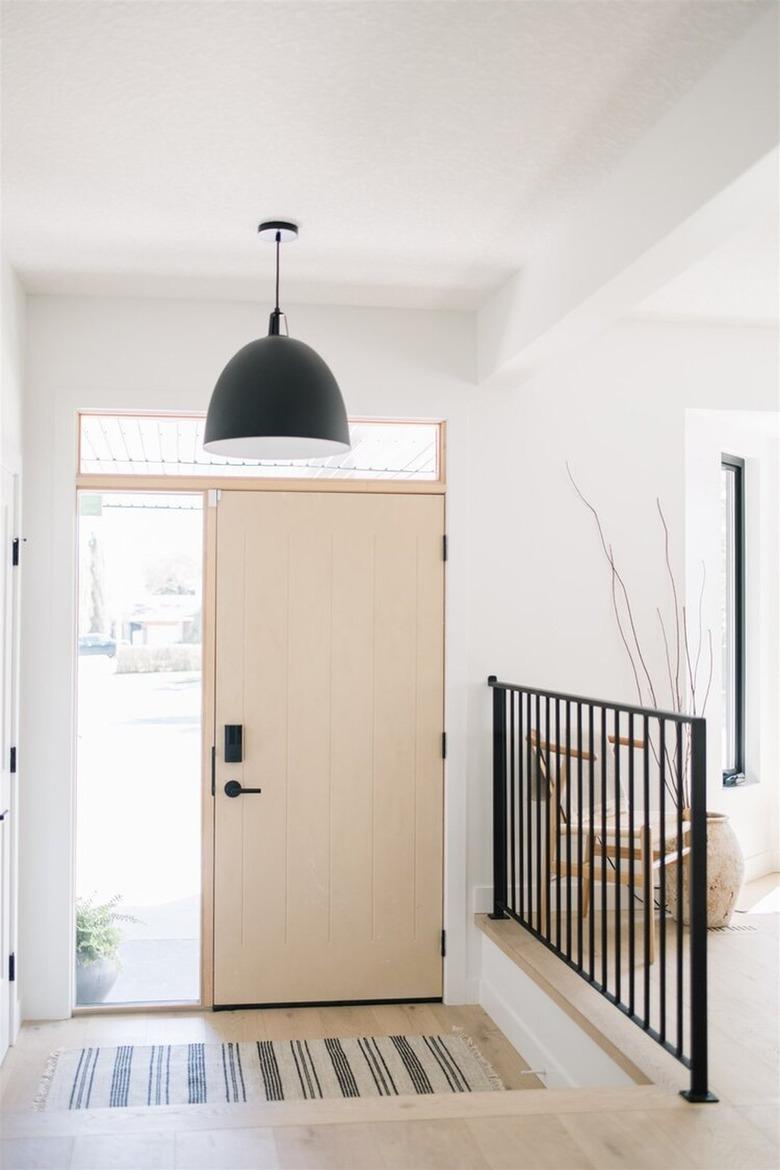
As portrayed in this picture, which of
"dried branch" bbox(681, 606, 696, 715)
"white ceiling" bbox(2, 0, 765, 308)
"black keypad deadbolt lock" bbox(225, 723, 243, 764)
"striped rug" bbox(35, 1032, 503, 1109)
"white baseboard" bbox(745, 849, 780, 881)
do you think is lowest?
"striped rug" bbox(35, 1032, 503, 1109)

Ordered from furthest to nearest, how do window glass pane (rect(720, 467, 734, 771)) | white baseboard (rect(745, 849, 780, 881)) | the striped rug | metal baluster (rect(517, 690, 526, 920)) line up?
window glass pane (rect(720, 467, 734, 771)) → white baseboard (rect(745, 849, 780, 881)) → metal baluster (rect(517, 690, 526, 920)) → the striped rug

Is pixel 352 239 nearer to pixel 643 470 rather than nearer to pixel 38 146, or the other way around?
pixel 38 146

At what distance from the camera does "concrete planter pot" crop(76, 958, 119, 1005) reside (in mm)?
4531

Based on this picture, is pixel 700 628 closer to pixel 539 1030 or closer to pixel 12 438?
pixel 539 1030

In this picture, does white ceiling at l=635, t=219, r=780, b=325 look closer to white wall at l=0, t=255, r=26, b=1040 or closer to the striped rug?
white wall at l=0, t=255, r=26, b=1040

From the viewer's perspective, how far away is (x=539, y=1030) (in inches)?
155

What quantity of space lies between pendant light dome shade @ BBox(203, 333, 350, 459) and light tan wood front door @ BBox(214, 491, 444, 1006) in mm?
1294

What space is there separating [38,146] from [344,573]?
214 cm

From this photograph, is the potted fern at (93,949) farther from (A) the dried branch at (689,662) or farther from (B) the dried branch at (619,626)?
(A) the dried branch at (689,662)

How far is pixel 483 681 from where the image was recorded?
188 inches

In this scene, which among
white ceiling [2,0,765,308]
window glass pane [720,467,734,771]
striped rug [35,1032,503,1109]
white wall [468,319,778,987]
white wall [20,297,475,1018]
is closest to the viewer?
white ceiling [2,0,765,308]

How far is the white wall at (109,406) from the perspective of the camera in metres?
4.44

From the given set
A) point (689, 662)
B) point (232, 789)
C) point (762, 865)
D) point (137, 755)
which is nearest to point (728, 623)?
point (689, 662)

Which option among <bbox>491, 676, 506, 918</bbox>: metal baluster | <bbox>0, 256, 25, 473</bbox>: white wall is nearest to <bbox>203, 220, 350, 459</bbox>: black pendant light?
<bbox>0, 256, 25, 473</bbox>: white wall
